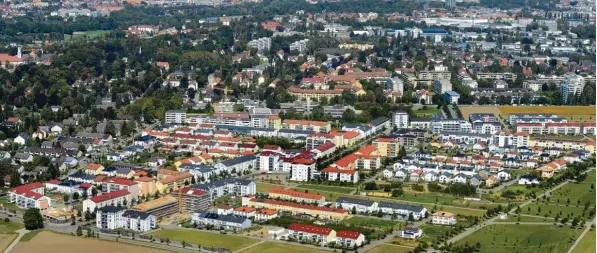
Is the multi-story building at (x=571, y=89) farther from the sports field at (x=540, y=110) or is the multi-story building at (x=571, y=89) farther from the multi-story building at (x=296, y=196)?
the multi-story building at (x=296, y=196)

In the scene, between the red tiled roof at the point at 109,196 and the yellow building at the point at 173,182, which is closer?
the red tiled roof at the point at 109,196

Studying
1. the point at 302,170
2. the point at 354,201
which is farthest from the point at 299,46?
the point at 354,201

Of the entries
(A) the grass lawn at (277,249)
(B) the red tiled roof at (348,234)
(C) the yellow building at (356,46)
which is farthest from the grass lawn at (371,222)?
(C) the yellow building at (356,46)

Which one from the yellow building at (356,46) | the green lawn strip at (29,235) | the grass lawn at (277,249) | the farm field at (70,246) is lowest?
the green lawn strip at (29,235)

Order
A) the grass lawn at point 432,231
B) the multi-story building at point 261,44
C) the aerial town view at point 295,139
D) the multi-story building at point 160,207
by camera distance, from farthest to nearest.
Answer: the multi-story building at point 261,44 → the multi-story building at point 160,207 → the aerial town view at point 295,139 → the grass lawn at point 432,231

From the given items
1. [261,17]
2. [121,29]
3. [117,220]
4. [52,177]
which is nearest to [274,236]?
[117,220]

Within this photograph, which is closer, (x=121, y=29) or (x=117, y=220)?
(x=117, y=220)

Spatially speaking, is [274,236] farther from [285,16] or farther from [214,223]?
[285,16]

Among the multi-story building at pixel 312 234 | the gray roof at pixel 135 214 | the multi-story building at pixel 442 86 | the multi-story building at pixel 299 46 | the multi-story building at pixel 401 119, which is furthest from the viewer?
the multi-story building at pixel 299 46
